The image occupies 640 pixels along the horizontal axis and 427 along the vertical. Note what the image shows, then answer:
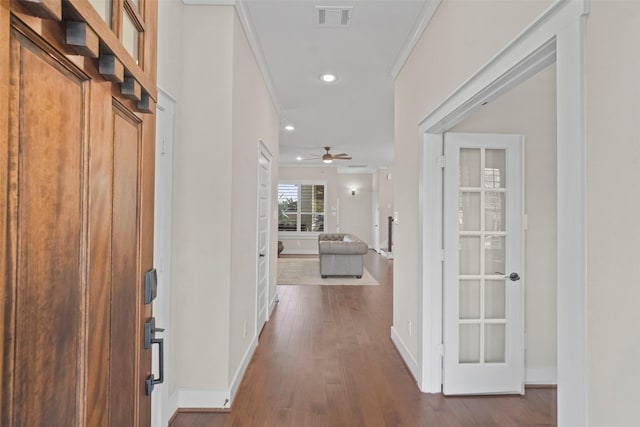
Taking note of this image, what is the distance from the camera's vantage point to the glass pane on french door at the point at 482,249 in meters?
2.60

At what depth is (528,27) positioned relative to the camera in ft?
4.20

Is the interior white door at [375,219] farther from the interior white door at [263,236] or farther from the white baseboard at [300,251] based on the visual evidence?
the interior white door at [263,236]

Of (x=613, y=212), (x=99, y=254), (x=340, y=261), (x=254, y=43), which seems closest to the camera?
(x=99, y=254)

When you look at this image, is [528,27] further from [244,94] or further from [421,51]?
[244,94]

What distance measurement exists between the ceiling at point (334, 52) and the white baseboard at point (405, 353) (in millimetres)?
2740

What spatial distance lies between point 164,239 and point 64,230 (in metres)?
1.67

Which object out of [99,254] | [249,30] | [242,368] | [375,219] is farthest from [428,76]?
[375,219]

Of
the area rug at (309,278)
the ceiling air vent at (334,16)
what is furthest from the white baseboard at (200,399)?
the area rug at (309,278)

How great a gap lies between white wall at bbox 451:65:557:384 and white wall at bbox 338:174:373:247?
9.36 metres

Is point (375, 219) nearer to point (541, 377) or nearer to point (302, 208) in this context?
point (302, 208)

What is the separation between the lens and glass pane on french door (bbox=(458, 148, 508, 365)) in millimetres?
2598

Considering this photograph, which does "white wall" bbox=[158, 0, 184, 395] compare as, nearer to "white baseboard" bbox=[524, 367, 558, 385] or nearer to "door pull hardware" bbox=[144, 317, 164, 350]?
"door pull hardware" bbox=[144, 317, 164, 350]

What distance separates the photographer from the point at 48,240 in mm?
538

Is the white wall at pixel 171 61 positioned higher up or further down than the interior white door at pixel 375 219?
higher up
